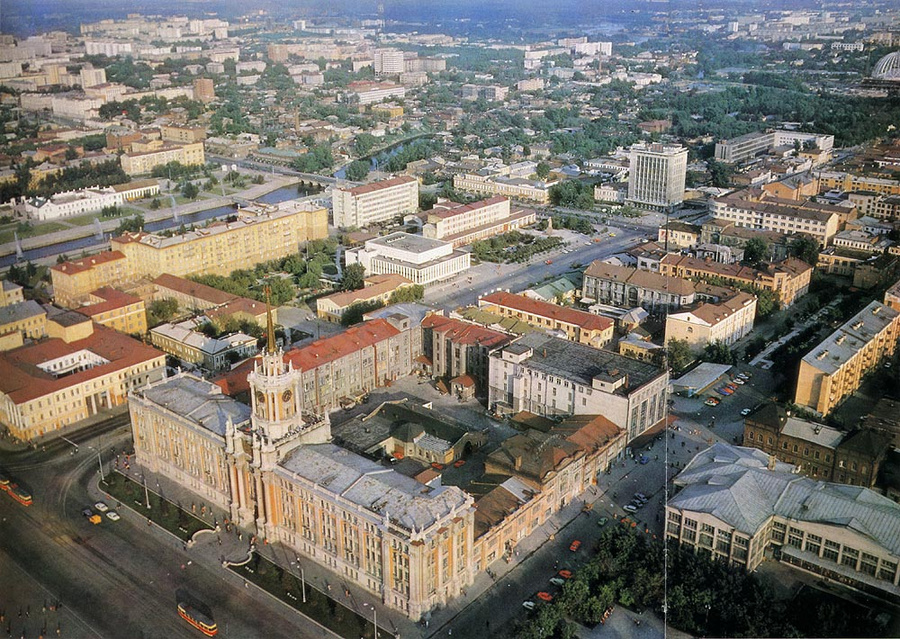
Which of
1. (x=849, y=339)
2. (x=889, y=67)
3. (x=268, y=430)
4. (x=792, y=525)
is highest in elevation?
(x=889, y=67)

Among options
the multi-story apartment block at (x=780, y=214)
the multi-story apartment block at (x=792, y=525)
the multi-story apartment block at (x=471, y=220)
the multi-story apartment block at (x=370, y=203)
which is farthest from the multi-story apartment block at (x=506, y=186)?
the multi-story apartment block at (x=792, y=525)

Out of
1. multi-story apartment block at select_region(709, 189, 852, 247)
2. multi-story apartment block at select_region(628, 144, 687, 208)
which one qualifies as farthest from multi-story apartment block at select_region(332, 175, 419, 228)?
multi-story apartment block at select_region(709, 189, 852, 247)

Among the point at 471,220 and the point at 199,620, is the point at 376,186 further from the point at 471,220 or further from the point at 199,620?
the point at 199,620

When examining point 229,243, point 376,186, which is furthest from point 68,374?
point 376,186

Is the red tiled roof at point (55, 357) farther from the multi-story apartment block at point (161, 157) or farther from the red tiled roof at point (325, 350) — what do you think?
the multi-story apartment block at point (161, 157)

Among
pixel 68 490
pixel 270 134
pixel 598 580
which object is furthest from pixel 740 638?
pixel 270 134

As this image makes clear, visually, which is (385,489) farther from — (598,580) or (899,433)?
(899,433)
